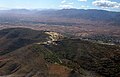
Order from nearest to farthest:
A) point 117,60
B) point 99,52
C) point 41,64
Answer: point 41,64, point 117,60, point 99,52

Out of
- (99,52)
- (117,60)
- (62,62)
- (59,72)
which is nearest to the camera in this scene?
(59,72)

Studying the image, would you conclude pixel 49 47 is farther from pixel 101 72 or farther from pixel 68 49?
pixel 101 72

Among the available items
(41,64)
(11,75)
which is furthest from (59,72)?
(11,75)

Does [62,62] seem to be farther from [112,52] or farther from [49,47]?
[112,52]

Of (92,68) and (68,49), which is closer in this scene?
(92,68)

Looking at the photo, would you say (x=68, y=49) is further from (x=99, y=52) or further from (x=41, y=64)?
(x=41, y=64)

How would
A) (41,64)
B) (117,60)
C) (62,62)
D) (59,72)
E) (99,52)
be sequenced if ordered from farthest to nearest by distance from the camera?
1. (99,52)
2. (117,60)
3. (62,62)
4. (41,64)
5. (59,72)

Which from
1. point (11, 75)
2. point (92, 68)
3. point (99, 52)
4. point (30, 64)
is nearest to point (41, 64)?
point (30, 64)

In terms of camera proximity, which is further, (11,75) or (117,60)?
(117,60)

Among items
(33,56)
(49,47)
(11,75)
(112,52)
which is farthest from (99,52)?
(11,75)
